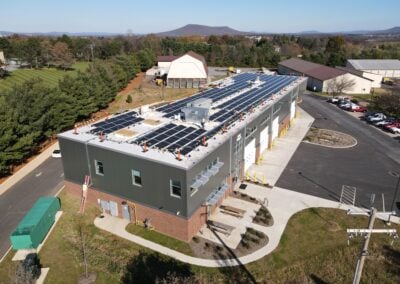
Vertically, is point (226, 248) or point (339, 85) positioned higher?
point (339, 85)

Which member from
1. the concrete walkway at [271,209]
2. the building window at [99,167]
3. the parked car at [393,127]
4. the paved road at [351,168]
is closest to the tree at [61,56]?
the concrete walkway at [271,209]

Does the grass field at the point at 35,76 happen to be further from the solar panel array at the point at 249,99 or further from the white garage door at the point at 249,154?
the white garage door at the point at 249,154

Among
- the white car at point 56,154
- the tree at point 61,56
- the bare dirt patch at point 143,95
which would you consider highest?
the tree at point 61,56

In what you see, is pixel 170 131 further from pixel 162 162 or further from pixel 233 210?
pixel 233 210

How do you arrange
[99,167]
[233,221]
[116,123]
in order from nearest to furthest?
[233,221], [99,167], [116,123]

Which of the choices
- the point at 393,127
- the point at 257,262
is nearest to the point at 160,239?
the point at 257,262

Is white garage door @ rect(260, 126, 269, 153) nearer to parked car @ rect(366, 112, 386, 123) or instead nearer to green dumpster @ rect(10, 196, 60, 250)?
green dumpster @ rect(10, 196, 60, 250)

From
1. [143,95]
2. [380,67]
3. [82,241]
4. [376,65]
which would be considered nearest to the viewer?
[82,241]
